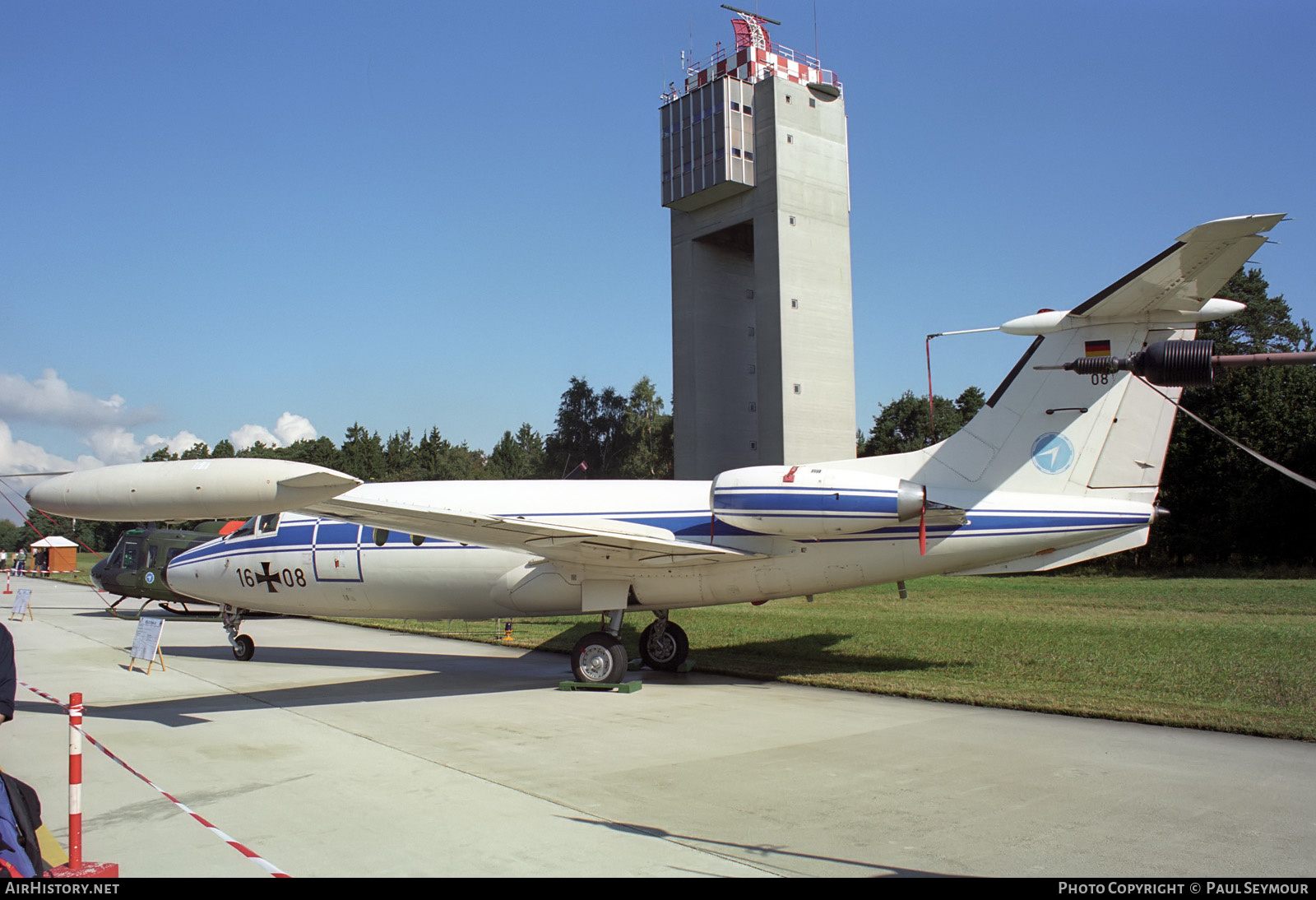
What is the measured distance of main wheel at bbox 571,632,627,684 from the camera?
12797 millimetres

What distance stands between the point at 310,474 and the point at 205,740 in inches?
145

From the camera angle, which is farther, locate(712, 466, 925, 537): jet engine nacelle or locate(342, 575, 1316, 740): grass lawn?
locate(712, 466, 925, 537): jet engine nacelle

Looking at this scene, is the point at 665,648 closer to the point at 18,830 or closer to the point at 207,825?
the point at 207,825

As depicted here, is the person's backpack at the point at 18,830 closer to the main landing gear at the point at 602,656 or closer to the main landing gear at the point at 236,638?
the main landing gear at the point at 602,656

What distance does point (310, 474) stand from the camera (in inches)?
320

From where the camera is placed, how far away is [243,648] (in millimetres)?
16859

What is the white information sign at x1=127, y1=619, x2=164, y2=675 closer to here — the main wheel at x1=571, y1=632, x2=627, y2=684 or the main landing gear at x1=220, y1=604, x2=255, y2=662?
the main landing gear at x1=220, y1=604, x2=255, y2=662

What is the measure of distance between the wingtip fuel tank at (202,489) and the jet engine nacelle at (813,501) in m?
5.64

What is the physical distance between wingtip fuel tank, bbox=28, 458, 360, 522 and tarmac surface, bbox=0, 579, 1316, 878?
94.4 inches

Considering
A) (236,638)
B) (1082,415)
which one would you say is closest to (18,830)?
(1082,415)

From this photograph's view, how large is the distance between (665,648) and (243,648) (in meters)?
8.33

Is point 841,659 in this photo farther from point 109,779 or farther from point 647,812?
point 109,779

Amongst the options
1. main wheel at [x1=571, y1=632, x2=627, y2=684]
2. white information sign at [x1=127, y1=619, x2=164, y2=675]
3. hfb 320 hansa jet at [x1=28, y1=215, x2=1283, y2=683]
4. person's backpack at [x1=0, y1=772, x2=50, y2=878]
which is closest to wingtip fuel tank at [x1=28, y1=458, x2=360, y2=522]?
hfb 320 hansa jet at [x1=28, y1=215, x2=1283, y2=683]

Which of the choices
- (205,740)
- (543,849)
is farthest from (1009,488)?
(205,740)
